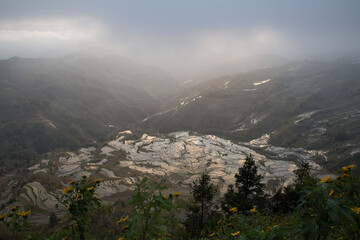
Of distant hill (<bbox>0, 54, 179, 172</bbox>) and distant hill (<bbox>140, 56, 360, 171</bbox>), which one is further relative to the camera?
distant hill (<bbox>0, 54, 179, 172</bbox>)

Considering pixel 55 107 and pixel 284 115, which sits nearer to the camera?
pixel 284 115

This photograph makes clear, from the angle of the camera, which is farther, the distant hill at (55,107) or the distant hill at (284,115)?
the distant hill at (55,107)

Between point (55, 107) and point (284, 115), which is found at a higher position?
point (55, 107)

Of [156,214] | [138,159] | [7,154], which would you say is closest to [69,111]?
[7,154]

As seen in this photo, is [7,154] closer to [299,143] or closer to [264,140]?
[264,140]
